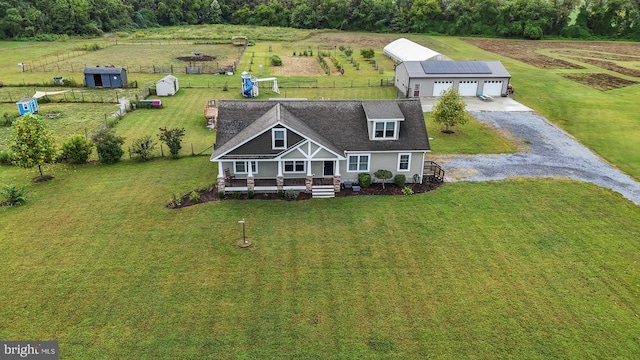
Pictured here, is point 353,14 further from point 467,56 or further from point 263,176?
point 263,176

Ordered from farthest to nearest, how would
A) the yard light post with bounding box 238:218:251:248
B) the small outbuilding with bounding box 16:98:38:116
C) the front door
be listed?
the small outbuilding with bounding box 16:98:38:116 < the front door < the yard light post with bounding box 238:218:251:248

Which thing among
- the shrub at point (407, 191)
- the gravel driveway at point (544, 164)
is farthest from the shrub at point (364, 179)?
the gravel driveway at point (544, 164)

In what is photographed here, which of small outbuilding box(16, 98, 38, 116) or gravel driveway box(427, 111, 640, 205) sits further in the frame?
small outbuilding box(16, 98, 38, 116)

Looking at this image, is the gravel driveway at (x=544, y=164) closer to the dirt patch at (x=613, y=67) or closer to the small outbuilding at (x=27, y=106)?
the dirt patch at (x=613, y=67)

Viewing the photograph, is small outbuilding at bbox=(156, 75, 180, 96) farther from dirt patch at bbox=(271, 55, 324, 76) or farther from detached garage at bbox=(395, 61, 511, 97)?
detached garage at bbox=(395, 61, 511, 97)

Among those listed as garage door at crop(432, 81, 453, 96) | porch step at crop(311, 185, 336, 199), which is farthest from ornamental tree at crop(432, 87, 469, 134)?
porch step at crop(311, 185, 336, 199)

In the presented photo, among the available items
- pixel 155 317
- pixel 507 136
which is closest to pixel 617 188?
pixel 507 136
